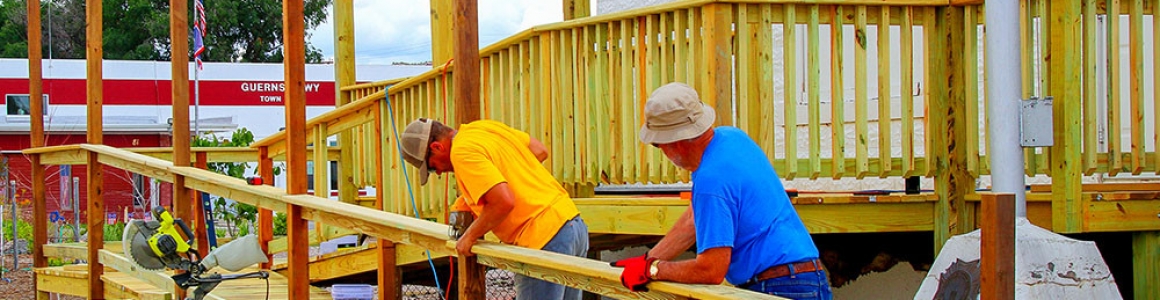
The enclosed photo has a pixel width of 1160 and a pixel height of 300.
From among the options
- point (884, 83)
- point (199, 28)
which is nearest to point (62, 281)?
point (884, 83)

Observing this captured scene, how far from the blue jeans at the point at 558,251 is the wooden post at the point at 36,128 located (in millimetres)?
7640

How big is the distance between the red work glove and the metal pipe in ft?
7.26

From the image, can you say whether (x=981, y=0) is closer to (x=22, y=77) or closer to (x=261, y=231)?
(x=261, y=231)

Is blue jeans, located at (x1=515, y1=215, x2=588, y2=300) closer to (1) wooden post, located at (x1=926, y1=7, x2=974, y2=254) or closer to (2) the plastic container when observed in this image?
(1) wooden post, located at (x1=926, y1=7, x2=974, y2=254)

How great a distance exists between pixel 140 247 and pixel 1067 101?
489cm

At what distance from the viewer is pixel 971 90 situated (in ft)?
20.0

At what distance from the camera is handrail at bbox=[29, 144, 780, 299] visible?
3689mm

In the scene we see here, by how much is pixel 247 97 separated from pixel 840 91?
26.1 metres

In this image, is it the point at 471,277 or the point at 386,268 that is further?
the point at 386,268

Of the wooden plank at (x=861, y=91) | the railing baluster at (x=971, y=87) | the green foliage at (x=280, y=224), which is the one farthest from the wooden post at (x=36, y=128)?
the green foliage at (x=280, y=224)

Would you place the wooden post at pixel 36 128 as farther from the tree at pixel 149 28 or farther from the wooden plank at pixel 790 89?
the tree at pixel 149 28

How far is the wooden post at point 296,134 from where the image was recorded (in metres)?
6.93

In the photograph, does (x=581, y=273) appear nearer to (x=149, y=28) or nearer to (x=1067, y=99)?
(x=1067, y=99)

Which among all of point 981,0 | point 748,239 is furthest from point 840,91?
point 748,239
